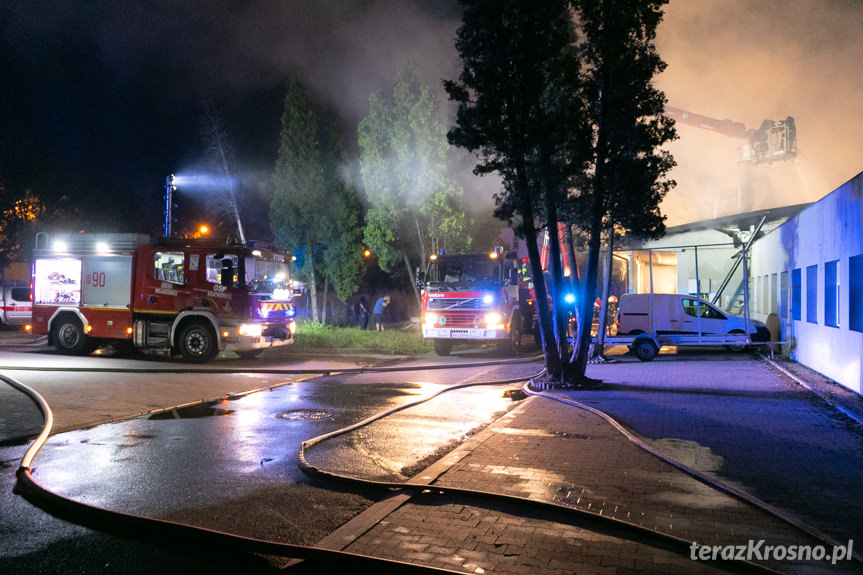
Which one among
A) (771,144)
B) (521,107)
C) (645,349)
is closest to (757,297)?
(645,349)

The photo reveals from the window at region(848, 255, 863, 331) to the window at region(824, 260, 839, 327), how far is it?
103cm

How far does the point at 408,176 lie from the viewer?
22688mm

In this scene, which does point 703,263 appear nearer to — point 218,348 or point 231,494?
point 218,348

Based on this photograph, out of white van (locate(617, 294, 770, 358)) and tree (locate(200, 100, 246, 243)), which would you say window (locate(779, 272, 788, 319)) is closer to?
white van (locate(617, 294, 770, 358))

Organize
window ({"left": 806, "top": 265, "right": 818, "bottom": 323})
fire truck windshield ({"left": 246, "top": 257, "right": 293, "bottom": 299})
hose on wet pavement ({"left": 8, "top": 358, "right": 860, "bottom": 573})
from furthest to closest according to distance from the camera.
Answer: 1. fire truck windshield ({"left": 246, "top": 257, "right": 293, "bottom": 299})
2. window ({"left": 806, "top": 265, "right": 818, "bottom": 323})
3. hose on wet pavement ({"left": 8, "top": 358, "right": 860, "bottom": 573})

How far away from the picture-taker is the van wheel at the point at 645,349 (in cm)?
1619

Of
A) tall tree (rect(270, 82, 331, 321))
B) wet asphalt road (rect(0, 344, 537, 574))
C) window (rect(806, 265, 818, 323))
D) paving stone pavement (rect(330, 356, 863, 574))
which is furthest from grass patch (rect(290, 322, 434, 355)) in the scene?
window (rect(806, 265, 818, 323))

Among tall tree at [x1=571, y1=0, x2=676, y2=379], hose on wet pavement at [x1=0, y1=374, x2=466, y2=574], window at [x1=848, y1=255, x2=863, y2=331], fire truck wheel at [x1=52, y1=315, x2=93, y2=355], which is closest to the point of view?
hose on wet pavement at [x1=0, y1=374, x2=466, y2=574]

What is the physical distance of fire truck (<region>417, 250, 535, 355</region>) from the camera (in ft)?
57.8

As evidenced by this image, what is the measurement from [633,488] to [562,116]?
777 cm

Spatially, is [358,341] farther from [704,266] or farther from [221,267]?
[704,266]

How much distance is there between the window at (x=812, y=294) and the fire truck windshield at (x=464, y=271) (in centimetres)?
746

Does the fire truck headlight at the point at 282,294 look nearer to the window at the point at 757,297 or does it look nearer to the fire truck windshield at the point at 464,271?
the fire truck windshield at the point at 464,271

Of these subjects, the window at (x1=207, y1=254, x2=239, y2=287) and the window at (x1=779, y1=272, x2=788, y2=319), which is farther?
the window at (x1=779, y1=272, x2=788, y2=319)
